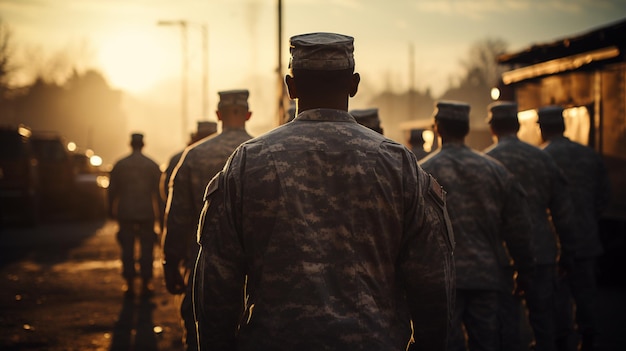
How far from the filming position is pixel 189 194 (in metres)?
6.15

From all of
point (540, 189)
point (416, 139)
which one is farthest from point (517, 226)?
point (416, 139)

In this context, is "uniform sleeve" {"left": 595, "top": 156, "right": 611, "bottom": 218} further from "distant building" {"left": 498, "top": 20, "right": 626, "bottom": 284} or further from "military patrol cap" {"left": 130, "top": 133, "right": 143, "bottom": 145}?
"military patrol cap" {"left": 130, "top": 133, "right": 143, "bottom": 145}

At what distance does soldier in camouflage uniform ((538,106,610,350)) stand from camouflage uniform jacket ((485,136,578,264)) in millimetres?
998

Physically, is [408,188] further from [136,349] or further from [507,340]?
[136,349]

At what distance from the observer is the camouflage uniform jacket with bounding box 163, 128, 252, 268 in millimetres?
5996

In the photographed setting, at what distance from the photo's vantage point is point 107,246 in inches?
795

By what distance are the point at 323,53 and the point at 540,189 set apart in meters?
4.36

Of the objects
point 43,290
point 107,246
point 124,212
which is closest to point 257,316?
point 124,212

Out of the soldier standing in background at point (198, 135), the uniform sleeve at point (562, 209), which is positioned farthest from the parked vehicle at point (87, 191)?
the uniform sleeve at point (562, 209)

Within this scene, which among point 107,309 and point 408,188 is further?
point 107,309

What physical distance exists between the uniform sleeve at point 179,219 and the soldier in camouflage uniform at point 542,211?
2548 millimetres

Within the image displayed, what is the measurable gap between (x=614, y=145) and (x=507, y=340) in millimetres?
6902

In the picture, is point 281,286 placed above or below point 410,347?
above

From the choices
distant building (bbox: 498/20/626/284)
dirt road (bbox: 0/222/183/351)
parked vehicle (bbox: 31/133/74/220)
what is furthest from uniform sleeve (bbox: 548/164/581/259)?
parked vehicle (bbox: 31/133/74/220)
